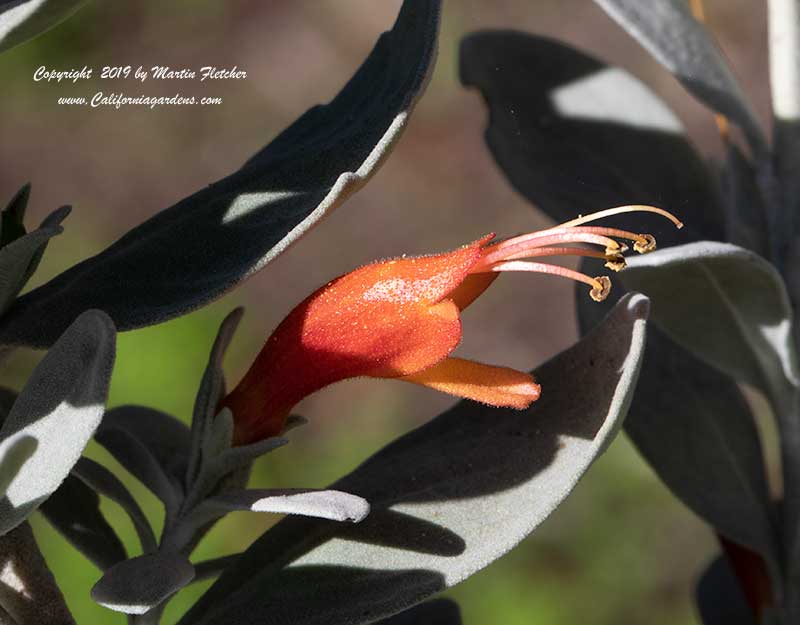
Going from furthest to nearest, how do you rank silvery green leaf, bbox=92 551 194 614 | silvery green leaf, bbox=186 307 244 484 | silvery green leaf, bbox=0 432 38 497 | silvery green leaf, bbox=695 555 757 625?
silvery green leaf, bbox=695 555 757 625 → silvery green leaf, bbox=186 307 244 484 → silvery green leaf, bbox=92 551 194 614 → silvery green leaf, bbox=0 432 38 497

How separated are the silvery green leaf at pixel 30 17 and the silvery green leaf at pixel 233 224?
0.52ft

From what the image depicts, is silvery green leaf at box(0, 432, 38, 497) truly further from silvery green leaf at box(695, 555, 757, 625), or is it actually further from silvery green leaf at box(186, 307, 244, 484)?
silvery green leaf at box(695, 555, 757, 625)

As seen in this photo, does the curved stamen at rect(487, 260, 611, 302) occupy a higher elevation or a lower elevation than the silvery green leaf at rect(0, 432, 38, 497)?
lower

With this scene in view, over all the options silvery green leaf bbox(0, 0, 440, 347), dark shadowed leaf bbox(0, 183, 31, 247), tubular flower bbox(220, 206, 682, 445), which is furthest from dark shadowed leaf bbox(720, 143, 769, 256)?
dark shadowed leaf bbox(0, 183, 31, 247)

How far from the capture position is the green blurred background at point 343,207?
2.88 metres

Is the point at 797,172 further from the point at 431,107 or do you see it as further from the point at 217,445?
the point at 431,107

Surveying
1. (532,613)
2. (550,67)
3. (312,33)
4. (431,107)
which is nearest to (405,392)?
(532,613)

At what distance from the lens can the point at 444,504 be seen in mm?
716

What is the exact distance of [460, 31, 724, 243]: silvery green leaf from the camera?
3.20 ft

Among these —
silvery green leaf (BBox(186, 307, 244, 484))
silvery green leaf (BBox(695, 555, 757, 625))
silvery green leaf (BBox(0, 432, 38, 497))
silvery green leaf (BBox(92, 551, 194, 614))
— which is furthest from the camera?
silvery green leaf (BBox(695, 555, 757, 625))

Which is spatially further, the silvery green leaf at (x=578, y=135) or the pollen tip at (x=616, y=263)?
the silvery green leaf at (x=578, y=135)

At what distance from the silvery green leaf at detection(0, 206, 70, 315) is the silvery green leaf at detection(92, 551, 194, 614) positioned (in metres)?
0.17

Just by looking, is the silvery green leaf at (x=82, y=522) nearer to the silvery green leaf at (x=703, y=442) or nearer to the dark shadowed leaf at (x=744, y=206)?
the silvery green leaf at (x=703, y=442)

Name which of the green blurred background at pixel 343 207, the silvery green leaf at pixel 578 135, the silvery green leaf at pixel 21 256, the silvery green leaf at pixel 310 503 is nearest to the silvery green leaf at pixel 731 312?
the silvery green leaf at pixel 578 135
